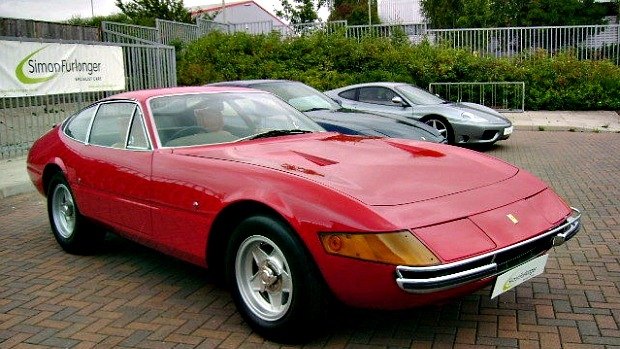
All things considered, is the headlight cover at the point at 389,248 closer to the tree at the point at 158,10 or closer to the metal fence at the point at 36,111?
the metal fence at the point at 36,111

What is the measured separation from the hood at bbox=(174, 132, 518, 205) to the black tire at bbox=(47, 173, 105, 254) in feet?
5.00

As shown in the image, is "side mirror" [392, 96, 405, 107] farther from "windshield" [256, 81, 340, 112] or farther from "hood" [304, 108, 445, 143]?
"hood" [304, 108, 445, 143]

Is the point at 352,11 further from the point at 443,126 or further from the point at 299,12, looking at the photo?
the point at 443,126

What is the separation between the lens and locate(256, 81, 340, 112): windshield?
29.5ft

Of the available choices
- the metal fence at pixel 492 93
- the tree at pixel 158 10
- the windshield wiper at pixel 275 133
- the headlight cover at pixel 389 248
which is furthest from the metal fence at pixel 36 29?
the tree at pixel 158 10

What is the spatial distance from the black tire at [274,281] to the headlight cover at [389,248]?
0.28 meters

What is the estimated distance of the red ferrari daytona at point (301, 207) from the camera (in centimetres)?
296

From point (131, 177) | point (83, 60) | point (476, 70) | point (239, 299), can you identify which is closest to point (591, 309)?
point (239, 299)

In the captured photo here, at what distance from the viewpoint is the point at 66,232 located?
541 cm

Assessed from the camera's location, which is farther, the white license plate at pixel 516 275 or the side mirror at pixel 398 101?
the side mirror at pixel 398 101

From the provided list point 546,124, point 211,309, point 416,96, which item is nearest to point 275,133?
point 211,309

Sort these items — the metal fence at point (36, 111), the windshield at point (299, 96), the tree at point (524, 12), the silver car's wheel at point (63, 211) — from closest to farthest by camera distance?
the silver car's wheel at point (63, 211), the windshield at point (299, 96), the metal fence at point (36, 111), the tree at point (524, 12)

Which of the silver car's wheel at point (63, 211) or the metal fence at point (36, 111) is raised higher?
the metal fence at point (36, 111)

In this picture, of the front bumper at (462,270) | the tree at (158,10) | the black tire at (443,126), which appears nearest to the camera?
the front bumper at (462,270)
